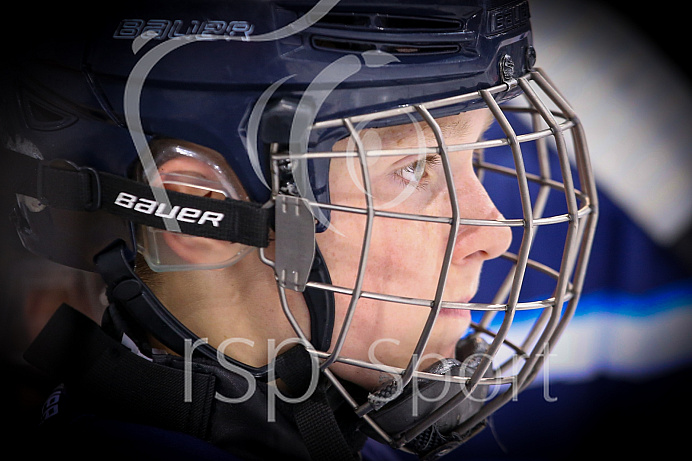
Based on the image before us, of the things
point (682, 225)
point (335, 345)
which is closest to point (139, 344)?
point (335, 345)

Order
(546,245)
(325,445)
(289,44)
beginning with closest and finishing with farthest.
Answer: (289,44), (325,445), (546,245)

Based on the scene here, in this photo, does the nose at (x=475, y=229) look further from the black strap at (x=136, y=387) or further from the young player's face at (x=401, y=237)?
the black strap at (x=136, y=387)

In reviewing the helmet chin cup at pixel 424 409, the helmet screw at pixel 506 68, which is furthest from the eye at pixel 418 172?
the helmet chin cup at pixel 424 409

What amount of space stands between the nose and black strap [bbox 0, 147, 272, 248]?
0.24 m

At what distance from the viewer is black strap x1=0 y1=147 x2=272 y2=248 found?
0.71 metres

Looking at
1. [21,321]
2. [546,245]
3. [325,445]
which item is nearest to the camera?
[325,445]

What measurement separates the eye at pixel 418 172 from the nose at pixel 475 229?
0.05m

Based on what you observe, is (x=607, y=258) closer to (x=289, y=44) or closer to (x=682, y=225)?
(x=682, y=225)

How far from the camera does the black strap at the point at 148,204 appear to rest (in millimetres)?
710

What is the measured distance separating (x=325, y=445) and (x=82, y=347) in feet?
1.00

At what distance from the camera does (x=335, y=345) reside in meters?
0.75

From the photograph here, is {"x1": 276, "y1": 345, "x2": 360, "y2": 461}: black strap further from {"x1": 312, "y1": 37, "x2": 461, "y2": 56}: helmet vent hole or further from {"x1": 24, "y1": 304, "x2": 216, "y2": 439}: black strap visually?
{"x1": 312, "y1": 37, "x2": 461, "y2": 56}: helmet vent hole

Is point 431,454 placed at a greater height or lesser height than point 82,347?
lesser

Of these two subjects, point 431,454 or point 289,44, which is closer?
point 289,44
